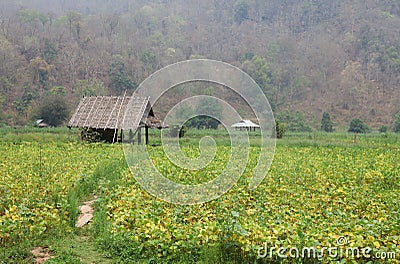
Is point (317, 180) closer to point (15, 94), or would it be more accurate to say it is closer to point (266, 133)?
point (266, 133)

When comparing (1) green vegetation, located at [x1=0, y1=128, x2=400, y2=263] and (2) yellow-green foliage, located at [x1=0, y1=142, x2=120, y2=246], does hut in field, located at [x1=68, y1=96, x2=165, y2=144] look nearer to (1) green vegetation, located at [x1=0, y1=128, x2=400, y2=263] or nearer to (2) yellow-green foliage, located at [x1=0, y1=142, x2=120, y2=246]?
(2) yellow-green foliage, located at [x1=0, y1=142, x2=120, y2=246]

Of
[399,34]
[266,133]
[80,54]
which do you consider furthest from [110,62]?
[399,34]

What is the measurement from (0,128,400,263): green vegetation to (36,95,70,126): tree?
2670 centimetres

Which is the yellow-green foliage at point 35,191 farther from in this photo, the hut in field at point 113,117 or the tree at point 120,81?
the tree at point 120,81

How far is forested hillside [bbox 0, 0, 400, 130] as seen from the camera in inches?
2098

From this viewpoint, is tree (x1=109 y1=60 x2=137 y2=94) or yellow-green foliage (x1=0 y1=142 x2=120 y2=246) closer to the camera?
yellow-green foliage (x1=0 y1=142 x2=120 y2=246)

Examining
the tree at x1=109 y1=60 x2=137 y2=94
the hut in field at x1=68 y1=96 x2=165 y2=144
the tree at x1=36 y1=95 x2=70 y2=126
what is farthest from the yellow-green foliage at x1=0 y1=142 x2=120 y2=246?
the tree at x1=109 y1=60 x2=137 y2=94

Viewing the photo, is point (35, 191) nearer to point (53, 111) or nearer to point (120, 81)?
point (53, 111)

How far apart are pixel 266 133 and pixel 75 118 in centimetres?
1443

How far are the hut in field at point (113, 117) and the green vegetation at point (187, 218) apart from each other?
10.4 metres

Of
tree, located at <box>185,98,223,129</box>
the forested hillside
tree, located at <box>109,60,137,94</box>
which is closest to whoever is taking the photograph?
tree, located at <box>185,98,223,129</box>

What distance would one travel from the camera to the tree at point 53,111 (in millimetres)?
36781

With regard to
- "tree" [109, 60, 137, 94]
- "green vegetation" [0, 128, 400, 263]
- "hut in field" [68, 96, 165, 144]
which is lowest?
"green vegetation" [0, 128, 400, 263]

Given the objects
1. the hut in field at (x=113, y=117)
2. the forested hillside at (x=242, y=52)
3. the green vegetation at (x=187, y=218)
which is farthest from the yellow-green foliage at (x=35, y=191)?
the forested hillside at (x=242, y=52)
